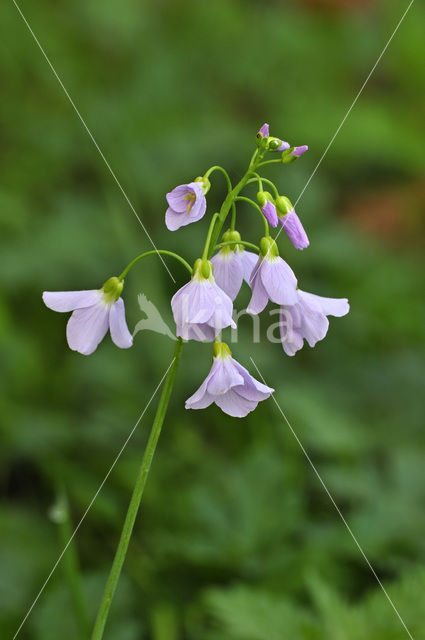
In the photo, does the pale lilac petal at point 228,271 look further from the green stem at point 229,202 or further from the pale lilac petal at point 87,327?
the pale lilac petal at point 87,327

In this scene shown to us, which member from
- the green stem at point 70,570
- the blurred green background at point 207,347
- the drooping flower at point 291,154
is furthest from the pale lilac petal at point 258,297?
the blurred green background at point 207,347

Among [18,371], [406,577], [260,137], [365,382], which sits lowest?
[18,371]

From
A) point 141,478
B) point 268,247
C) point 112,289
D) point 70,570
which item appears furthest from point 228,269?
point 70,570

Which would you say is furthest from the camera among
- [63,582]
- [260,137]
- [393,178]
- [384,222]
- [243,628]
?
[393,178]

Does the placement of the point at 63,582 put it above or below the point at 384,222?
below

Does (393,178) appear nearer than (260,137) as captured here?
No

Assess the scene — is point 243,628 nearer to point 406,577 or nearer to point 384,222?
point 406,577

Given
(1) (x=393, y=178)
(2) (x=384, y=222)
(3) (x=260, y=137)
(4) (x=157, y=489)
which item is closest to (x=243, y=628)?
(4) (x=157, y=489)

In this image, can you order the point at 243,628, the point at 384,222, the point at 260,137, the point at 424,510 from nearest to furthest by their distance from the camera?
the point at 260,137 → the point at 243,628 → the point at 424,510 → the point at 384,222
